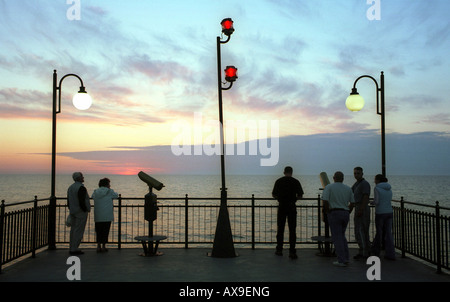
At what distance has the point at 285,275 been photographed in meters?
7.49

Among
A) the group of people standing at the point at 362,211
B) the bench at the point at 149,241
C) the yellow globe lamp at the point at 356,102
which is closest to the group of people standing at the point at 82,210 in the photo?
the bench at the point at 149,241

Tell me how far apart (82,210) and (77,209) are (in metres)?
0.12

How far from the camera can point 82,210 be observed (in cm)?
950

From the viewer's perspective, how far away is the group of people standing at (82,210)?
31.0ft

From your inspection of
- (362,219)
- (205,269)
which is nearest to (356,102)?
(362,219)

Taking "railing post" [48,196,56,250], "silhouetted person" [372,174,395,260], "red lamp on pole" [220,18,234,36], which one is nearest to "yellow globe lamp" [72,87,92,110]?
"railing post" [48,196,56,250]

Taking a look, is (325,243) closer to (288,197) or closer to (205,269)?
(288,197)

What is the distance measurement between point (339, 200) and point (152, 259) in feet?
14.9

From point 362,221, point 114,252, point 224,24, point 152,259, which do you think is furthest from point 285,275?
point 224,24

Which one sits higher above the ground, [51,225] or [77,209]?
[77,209]

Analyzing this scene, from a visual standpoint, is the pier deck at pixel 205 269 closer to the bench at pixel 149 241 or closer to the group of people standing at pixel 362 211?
the bench at pixel 149 241

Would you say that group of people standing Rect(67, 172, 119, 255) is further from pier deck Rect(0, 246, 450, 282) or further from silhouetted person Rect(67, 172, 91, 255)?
pier deck Rect(0, 246, 450, 282)
